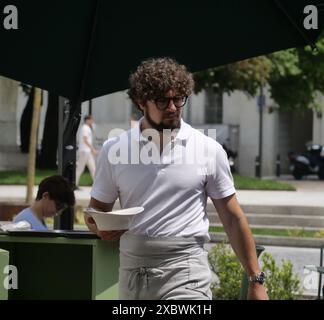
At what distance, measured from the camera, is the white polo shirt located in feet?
14.2

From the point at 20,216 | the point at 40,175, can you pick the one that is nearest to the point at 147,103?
the point at 20,216

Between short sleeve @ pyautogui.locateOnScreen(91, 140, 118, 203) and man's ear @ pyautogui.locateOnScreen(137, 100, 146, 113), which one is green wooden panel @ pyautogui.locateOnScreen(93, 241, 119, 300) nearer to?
short sleeve @ pyautogui.locateOnScreen(91, 140, 118, 203)

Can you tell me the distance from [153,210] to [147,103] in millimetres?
457

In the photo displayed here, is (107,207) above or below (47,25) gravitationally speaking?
below

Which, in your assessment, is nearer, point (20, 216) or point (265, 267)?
point (20, 216)

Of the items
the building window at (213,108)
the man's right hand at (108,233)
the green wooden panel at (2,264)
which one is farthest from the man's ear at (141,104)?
the building window at (213,108)

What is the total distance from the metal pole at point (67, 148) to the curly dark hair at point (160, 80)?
2.59 metres

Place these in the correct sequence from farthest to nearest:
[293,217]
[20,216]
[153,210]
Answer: [293,217] → [20,216] → [153,210]

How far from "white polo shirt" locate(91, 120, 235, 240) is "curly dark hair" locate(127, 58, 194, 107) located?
0.19 meters

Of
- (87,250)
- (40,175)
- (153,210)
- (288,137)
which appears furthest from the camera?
(288,137)

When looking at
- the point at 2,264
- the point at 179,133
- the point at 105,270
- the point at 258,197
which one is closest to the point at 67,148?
the point at 105,270

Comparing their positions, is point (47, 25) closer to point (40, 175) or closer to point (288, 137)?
point (40, 175)

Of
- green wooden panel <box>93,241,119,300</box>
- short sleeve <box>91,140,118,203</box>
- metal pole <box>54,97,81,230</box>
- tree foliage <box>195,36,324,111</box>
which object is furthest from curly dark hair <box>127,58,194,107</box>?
tree foliage <box>195,36,324,111</box>
